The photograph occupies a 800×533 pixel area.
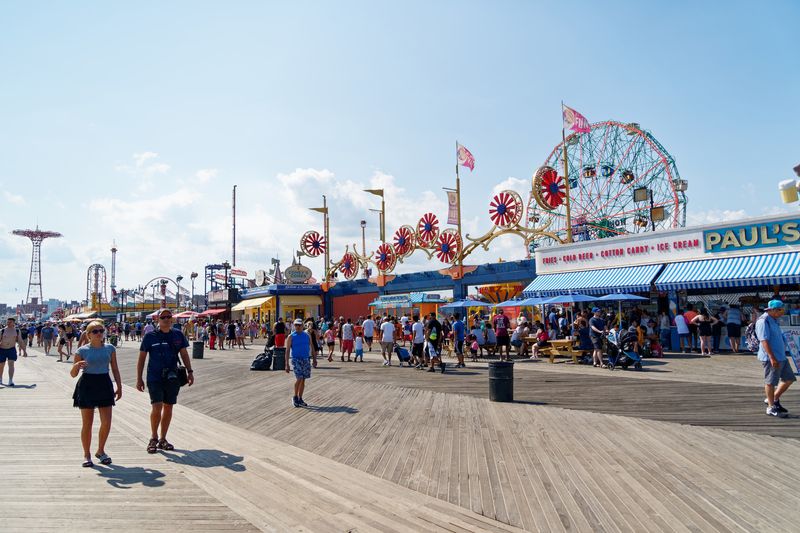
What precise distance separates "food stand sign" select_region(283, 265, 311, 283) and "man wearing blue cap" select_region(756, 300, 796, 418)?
39036 millimetres

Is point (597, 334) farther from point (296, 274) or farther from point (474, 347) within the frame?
point (296, 274)

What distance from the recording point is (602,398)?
373 inches

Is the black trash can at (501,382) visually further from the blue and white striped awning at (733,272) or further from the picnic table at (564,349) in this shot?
the blue and white striped awning at (733,272)

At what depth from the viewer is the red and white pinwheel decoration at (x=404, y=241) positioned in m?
33.8

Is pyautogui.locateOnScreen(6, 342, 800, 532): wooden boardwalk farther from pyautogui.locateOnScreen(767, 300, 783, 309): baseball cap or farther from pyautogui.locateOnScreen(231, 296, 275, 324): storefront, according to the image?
pyautogui.locateOnScreen(231, 296, 275, 324): storefront

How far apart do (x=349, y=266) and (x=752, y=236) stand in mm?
29628

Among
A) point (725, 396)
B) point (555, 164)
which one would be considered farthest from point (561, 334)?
point (555, 164)

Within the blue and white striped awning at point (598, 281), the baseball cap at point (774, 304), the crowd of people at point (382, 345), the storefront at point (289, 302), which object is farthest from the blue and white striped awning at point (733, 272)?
the storefront at point (289, 302)

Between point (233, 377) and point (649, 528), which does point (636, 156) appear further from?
point (649, 528)

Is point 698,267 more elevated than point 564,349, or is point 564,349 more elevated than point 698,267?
point 698,267

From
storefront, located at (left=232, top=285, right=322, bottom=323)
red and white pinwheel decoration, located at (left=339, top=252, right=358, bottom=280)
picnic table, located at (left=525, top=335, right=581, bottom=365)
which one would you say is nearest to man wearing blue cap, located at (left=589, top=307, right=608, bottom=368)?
picnic table, located at (left=525, top=335, right=581, bottom=365)

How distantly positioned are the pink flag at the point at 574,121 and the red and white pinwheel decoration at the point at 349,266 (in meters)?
21.8

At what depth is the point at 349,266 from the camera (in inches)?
1657

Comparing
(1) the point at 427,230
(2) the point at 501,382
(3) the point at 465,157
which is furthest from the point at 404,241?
(2) the point at 501,382
